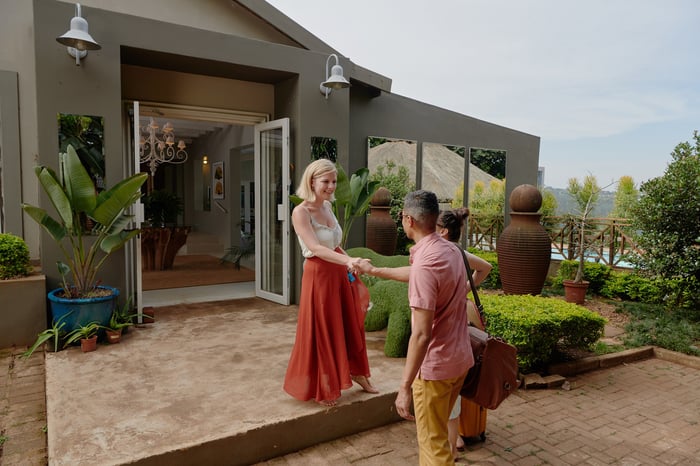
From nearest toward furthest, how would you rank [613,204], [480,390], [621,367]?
[480,390] → [621,367] → [613,204]

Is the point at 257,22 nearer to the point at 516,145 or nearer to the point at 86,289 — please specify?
the point at 86,289

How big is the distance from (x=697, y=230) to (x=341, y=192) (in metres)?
4.85

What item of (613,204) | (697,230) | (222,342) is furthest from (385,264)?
(613,204)

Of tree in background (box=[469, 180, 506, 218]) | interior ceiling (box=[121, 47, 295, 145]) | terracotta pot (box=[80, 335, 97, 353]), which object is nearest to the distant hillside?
tree in background (box=[469, 180, 506, 218])

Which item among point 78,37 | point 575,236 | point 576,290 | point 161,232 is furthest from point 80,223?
point 575,236

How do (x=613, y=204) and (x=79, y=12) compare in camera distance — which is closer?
(x=79, y=12)

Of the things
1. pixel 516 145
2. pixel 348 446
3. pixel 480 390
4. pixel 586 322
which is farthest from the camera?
pixel 516 145

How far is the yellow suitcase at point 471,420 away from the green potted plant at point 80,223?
140 inches

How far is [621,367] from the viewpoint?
4.86m

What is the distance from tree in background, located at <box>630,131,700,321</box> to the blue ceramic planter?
699cm

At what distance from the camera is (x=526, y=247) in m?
6.83

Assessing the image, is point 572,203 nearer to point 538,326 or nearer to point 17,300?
point 538,326

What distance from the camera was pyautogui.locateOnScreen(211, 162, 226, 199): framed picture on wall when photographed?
486 inches

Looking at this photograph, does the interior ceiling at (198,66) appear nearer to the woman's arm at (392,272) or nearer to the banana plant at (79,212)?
the banana plant at (79,212)
